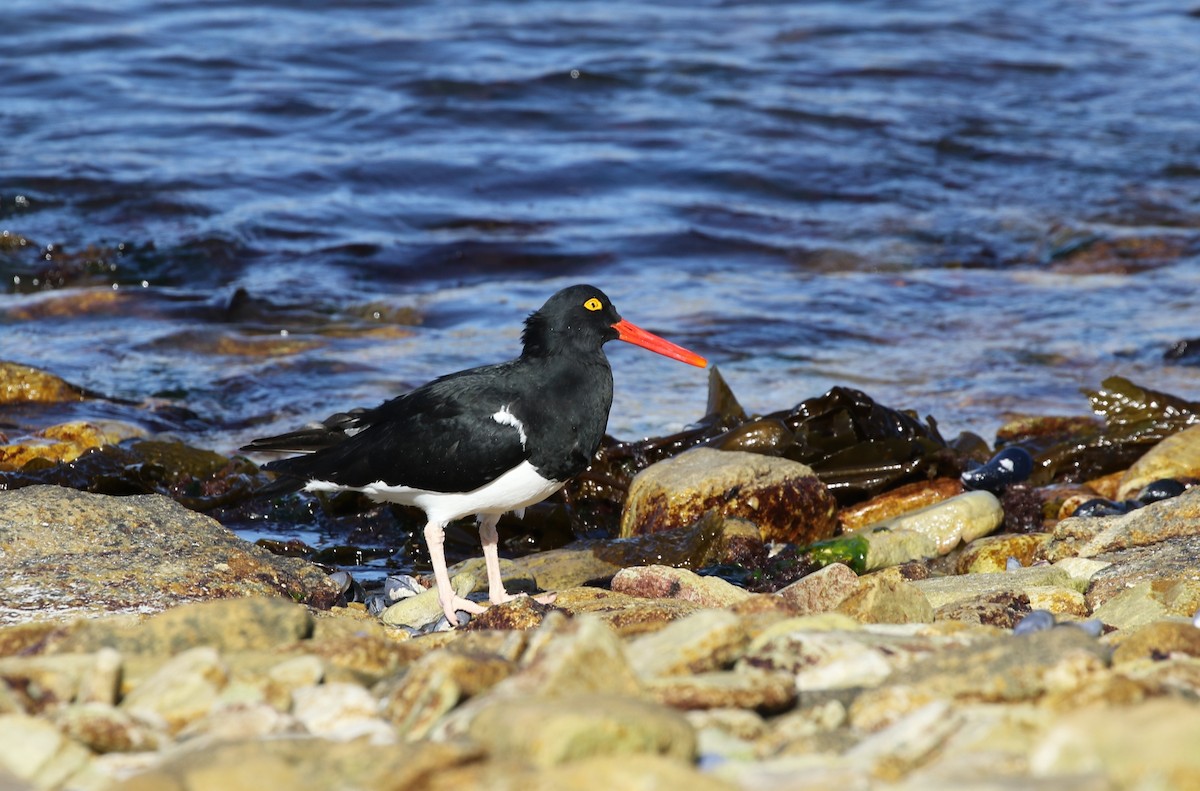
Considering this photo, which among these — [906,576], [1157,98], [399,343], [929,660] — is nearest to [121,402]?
[399,343]

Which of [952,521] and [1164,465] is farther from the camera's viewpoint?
[1164,465]

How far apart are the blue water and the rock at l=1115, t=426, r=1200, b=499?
1.36 meters

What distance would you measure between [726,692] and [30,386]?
22.2ft

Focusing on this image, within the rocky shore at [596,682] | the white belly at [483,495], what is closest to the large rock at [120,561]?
the rocky shore at [596,682]

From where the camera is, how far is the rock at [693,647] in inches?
125

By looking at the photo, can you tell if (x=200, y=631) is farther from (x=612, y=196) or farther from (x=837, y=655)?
(x=612, y=196)

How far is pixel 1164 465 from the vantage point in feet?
22.7

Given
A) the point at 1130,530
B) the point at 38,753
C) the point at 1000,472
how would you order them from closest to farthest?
the point at 38,753 < the point at 1130,530 < the point at 1000,472

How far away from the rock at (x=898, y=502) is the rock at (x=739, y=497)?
1.20 ft

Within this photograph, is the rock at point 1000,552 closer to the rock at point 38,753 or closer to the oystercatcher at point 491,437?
the oystercatcher at point 491,437

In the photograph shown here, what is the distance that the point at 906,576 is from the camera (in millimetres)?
5664

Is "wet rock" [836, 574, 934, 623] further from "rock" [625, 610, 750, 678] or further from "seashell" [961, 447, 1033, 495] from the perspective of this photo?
"seashell" [961, 447, 1033, 495]

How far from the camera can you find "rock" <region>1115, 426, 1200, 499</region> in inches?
271

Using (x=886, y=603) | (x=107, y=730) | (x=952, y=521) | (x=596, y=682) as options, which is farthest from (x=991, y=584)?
(x=107, y=730)
